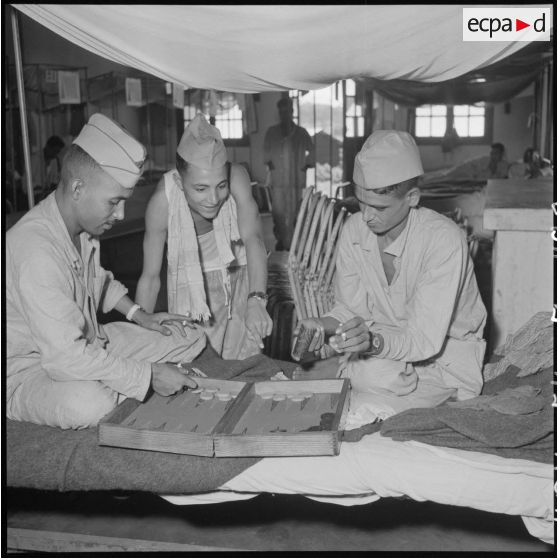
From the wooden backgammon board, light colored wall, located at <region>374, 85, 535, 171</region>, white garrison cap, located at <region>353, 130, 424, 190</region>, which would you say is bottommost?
the wooden backgammon board

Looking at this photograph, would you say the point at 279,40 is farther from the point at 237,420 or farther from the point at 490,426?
the point at 490,426

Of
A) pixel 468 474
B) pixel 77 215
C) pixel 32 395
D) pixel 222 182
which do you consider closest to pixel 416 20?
pixel 222 182

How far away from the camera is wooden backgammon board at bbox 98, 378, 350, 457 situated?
7.48 feet

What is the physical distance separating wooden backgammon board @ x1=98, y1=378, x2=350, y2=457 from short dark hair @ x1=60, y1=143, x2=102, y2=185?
2.74 ft

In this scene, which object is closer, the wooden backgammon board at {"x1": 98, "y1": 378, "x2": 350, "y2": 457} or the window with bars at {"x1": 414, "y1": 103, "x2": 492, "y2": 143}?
the wooden backgammon board at {"x1": 98, "y1": 378, "x2": 350, "y2": 457}

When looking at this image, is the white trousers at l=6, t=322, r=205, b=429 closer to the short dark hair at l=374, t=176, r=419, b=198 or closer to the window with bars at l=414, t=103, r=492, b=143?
the short dark hair at l=374, t=176, r=419, b=198

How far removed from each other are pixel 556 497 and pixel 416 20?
5.71ft

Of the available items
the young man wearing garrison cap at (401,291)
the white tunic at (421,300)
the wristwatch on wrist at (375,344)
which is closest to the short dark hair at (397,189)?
the young man wearing garrison cap at (401,291)

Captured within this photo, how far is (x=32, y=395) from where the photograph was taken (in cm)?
255

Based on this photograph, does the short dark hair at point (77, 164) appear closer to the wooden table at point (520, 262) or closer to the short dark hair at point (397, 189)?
the short dark hair at point (397, 189)

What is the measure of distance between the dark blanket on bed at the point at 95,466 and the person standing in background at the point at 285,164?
6.77 m

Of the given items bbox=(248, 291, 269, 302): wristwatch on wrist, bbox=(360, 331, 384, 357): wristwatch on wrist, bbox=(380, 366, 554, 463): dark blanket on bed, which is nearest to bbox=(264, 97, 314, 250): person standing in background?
bbox=(248, 291, 269, 302): wristwatch on wrist

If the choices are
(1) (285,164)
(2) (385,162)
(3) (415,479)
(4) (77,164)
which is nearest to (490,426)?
(3) (415,479)

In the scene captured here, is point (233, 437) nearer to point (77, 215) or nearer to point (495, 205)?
point (77, 215)
